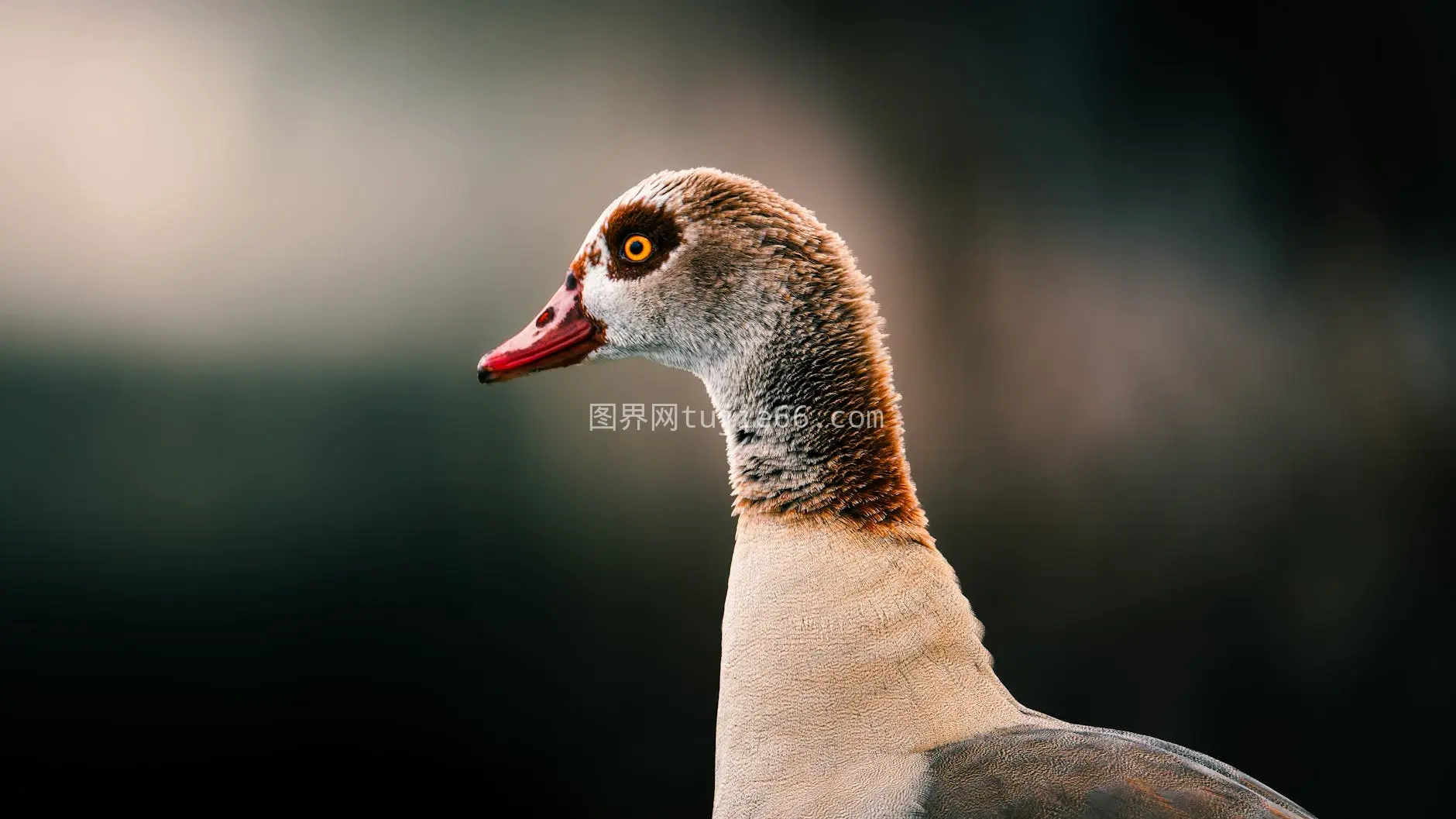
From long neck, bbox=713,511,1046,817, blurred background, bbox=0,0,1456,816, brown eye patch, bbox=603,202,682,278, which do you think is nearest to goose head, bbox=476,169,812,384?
brown eye patch, bbox=603,202,682,278

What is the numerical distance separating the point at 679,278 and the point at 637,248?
8 centimetres

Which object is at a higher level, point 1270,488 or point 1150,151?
point 1150,151

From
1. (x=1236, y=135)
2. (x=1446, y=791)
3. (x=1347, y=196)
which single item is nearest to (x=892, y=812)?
(x=1236, y=135)

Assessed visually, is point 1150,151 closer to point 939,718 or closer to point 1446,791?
point 939,718

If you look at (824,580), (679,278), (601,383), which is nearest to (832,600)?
(824,580)

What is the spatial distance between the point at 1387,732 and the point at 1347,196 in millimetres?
1547

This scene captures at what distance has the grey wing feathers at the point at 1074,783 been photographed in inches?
37.7

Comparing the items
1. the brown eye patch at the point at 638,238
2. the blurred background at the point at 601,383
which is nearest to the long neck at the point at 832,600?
the brown eye patch at the point at 638,238

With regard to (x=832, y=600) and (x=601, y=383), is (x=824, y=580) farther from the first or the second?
(x=601, y=383)

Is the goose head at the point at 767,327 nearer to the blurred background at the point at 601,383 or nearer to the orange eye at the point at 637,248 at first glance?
the orange eye at the point at 637,248

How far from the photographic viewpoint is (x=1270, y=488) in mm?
2488

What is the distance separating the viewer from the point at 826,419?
1180mm

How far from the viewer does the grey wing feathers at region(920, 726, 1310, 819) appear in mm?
958

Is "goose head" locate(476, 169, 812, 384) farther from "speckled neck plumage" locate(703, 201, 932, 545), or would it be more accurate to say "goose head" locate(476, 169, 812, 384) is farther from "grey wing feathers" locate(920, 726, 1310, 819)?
"grey wing feathers" locate(920, 726, 1310, 819)
